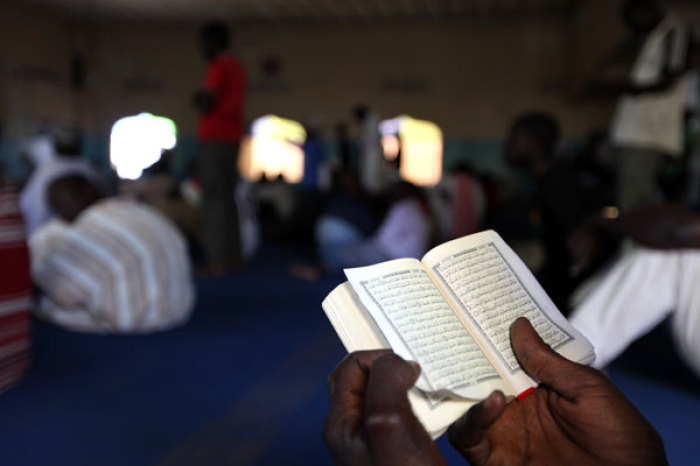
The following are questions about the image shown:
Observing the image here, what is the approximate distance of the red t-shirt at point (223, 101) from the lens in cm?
436

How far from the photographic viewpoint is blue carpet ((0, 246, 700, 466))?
65.4 inches

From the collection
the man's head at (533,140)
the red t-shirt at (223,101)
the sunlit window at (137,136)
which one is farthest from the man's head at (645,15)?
the sunlit window at (137,136)

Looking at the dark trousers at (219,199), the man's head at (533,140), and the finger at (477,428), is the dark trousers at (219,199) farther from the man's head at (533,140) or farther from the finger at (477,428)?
the finger at (477,428)

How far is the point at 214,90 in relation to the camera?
4.34m

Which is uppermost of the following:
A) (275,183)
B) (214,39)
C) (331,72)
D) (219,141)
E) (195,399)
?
(331,72)

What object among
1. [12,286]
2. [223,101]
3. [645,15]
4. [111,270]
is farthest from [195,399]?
[645,15]

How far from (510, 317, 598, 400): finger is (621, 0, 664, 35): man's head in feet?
9.97

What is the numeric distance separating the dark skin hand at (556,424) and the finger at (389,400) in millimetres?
133

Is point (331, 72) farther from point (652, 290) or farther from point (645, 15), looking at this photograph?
point (652, 290)

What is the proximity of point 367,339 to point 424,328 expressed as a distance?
0.24 ft

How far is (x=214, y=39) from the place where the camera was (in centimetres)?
430

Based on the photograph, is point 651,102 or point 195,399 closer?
point 195,399

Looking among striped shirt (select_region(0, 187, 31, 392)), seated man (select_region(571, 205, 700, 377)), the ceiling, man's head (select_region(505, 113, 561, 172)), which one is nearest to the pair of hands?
seated man (select_region(571, 205, 700, 377))

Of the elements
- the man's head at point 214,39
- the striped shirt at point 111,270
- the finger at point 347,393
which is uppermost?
the man's head at point 214,39
